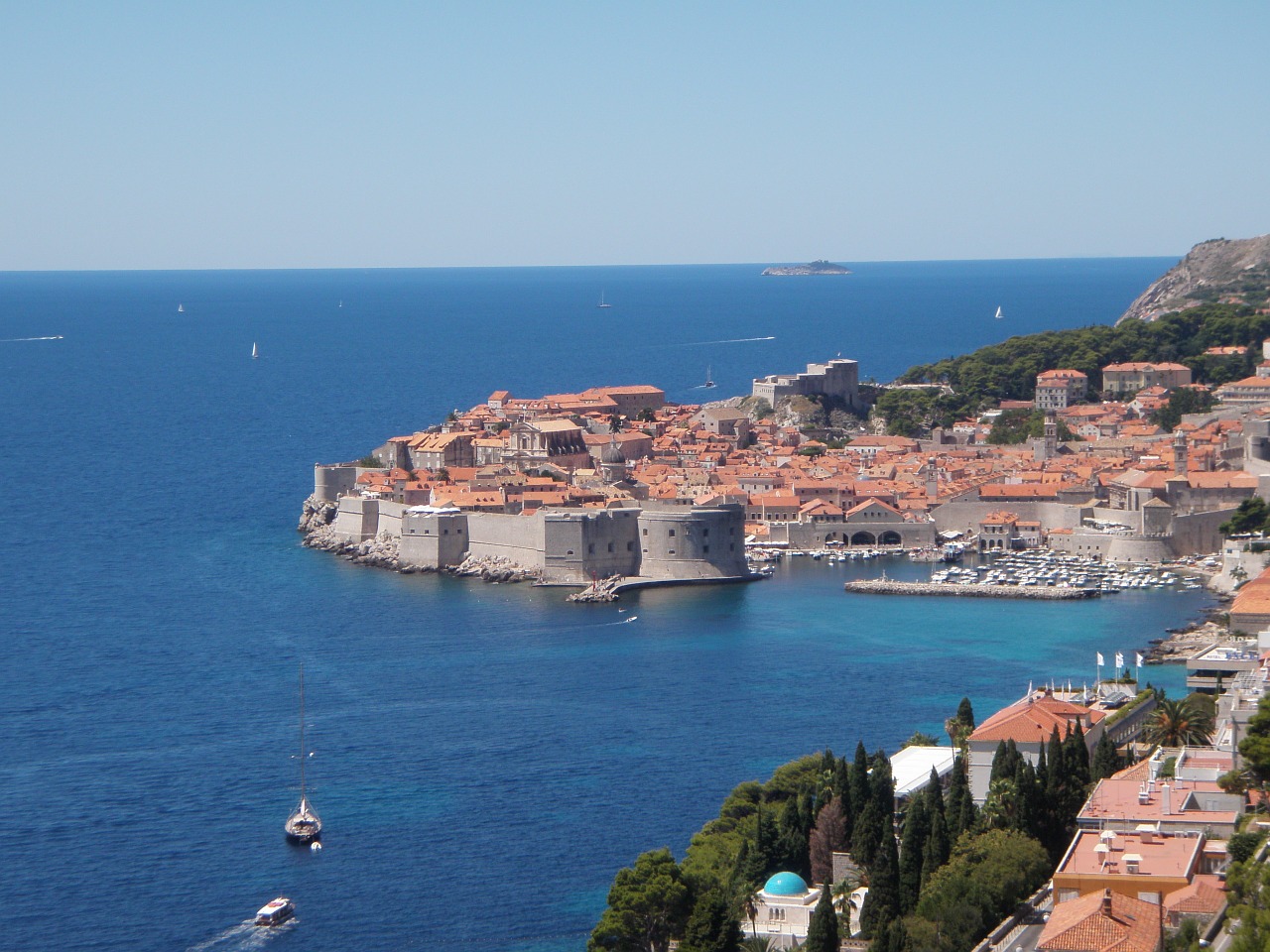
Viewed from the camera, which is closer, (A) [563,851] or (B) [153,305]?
(A) [563,851]

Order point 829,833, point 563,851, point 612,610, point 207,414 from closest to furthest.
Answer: point 829,833
point 563,851
point 612,610
point 207,414

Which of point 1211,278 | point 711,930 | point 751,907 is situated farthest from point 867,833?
point 1211,278

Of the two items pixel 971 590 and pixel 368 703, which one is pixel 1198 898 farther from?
pixel 971 590

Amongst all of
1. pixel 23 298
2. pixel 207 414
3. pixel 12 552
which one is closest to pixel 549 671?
pixel 12 552

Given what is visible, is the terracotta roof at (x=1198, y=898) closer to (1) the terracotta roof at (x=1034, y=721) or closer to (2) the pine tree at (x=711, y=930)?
(2) the pine tree at (x=711, y=930)

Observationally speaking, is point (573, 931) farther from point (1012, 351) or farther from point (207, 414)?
point (207, 414)

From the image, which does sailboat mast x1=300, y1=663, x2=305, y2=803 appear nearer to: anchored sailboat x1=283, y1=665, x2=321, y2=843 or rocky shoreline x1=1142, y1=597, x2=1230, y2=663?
anchored sailboat x1=283, y1=665, x2=321, y2=843

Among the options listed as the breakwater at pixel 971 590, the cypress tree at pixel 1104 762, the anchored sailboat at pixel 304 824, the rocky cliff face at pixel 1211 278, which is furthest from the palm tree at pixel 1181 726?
the rocky cliff face at pixel 1211 278
